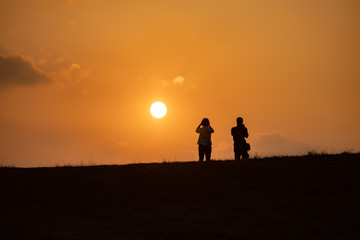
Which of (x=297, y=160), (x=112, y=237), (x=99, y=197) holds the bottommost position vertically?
(x=112, y=237)

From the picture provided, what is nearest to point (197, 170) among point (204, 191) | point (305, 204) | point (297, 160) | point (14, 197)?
point (204, 191)

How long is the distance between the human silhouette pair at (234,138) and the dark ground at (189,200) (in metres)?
0.97

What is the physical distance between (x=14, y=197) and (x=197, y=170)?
21.9ft

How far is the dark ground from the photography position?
1360 centimetres

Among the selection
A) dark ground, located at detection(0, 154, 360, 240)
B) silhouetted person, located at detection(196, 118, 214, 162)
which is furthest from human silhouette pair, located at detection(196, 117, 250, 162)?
dark ground, located at detection(0, 154, 360, 240)

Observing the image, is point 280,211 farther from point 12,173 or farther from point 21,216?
point 12,173

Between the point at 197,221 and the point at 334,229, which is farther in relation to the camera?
the point at 197,221

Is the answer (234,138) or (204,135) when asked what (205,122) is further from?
(234,138)

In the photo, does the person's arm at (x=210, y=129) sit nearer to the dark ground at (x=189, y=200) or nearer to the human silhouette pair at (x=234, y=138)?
the human silhouette pair at (x=234, y=138)

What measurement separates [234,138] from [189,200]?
18.4ft

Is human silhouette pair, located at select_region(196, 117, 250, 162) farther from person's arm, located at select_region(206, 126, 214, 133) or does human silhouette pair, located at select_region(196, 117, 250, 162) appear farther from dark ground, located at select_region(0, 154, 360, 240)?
dark ground, located at select_region(0, 154, 360, 240)

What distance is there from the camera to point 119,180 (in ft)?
61.5

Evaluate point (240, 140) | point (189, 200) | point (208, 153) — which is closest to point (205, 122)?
point (208, 153)

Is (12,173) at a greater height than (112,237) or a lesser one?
greater
